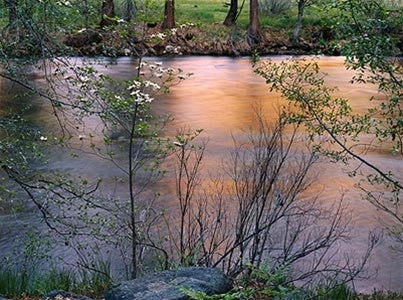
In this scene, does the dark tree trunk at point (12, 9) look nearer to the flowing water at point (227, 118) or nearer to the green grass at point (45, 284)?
the green grass at point (45, 284)

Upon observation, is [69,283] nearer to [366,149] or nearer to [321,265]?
[321,265]

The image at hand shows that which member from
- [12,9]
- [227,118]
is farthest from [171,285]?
[227,118]

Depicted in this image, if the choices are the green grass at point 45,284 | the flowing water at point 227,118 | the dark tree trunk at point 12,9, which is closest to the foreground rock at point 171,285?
the green grass at point 45,284

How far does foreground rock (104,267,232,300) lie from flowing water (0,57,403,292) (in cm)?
346

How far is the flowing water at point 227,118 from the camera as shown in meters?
9.05

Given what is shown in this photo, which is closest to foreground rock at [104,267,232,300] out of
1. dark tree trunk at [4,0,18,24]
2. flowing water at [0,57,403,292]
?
dark tree trunk at [4,0,18,24]

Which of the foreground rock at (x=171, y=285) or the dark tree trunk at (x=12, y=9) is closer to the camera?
the foreground rock at (x=171, y=285)

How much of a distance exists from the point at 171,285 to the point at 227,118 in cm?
1443

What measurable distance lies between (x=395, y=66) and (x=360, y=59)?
34.1 inches

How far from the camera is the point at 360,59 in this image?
5.32 meters

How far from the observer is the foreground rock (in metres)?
4.49

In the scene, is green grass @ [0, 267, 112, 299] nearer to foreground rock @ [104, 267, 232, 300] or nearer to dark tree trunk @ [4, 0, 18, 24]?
foreground rock @ [104, 267, 232, 300]

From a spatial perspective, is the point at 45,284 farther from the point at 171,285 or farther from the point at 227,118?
the point at 227,118

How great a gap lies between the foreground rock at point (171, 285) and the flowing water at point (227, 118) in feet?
11.4
